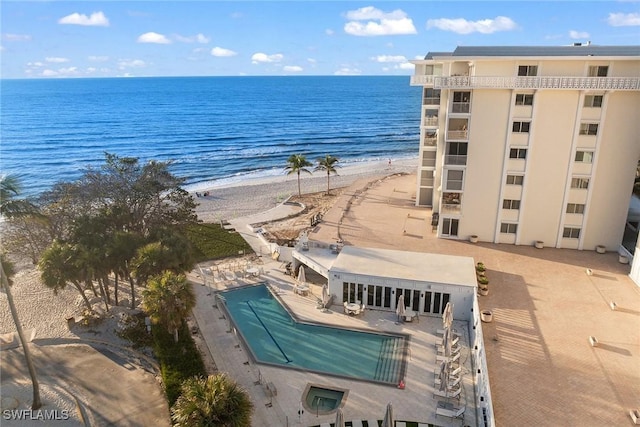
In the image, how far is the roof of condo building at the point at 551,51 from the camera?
3127 centimetres

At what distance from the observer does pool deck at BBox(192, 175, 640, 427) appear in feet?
58.5

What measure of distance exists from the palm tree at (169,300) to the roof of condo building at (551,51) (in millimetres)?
27396

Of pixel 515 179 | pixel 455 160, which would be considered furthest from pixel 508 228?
pixel 455 160

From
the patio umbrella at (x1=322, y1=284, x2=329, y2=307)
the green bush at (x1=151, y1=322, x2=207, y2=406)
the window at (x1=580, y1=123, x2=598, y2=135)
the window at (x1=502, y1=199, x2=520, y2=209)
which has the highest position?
the window at (x1=580, y1=123, x2=598, y2=135)

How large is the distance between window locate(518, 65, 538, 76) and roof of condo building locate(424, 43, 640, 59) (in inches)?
74.2

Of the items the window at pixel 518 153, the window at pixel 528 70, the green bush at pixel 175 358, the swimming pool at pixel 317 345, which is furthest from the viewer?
the window at pixel 518 153

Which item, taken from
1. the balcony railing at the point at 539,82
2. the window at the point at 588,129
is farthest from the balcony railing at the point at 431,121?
the window at the point at 588,129

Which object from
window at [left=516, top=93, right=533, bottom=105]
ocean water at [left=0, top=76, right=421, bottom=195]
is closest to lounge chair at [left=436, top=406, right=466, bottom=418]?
window at [left=516, top=93, right=533, bottom=105]

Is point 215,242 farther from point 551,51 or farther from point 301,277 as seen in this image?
point 551,51

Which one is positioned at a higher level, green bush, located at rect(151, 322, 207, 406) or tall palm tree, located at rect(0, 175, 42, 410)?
tall palm tree, located at rect(0, 175, 42, 410)

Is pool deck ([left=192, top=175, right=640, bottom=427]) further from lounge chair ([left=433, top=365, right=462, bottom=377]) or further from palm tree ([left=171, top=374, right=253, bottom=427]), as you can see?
palm tree ([left=171, top=374, right=253, bottom=427])

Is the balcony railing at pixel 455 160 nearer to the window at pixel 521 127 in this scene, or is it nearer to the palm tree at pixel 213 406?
the window at pixel 521 127

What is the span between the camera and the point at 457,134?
32875mm

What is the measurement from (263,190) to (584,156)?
4509 cm
